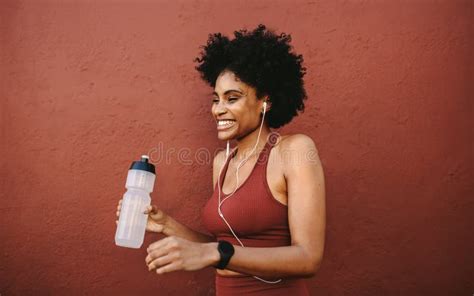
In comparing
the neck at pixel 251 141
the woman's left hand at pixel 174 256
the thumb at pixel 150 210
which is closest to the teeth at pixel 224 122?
the neck at pixel 251 141

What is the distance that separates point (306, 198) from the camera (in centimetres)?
178

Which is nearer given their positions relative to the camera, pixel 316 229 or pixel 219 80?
pixel 316 229

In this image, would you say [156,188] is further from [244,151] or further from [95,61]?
[95,61]

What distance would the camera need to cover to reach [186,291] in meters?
2.59

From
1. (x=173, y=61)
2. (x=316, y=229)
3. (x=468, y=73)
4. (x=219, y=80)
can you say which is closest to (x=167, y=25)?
(x=173, y=61)

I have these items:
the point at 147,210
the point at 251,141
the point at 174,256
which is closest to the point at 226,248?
the point at 174,256

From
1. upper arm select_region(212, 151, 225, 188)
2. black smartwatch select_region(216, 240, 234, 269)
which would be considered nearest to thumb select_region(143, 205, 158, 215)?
upper arm select_region(212, 151, 225, 188)

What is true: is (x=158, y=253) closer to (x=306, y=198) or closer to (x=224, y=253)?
(x=224, y=253)

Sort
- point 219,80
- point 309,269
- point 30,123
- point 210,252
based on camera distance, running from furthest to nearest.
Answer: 1. point 30,123
2. point 219,80
3. point 309,269
4. point 210,252

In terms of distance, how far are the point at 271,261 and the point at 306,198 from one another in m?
0.37

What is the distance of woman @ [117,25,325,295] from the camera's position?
→ 4.90 ft

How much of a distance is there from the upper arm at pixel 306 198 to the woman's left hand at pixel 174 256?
0.51 m

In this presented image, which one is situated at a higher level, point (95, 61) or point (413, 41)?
point (413, 41)

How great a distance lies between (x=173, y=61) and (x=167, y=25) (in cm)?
24
